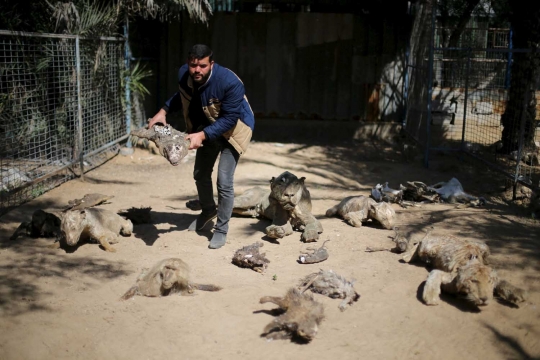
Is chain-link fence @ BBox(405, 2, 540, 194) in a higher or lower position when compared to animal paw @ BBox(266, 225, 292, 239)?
higher

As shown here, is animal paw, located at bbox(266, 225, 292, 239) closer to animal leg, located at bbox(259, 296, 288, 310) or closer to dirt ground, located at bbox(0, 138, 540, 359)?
dirt ground, located at bbox(0, 138, 540, 359)

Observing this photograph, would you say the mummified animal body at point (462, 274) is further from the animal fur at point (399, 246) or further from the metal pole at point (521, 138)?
the metal pole at point (521, 138)

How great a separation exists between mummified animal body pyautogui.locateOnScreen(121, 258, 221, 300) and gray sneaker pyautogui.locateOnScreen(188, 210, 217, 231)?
1.53 meters

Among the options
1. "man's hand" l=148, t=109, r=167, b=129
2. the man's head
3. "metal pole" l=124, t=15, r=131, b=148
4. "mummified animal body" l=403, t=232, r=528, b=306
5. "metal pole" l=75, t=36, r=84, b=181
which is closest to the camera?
"mummified animal body" l=403, t=232, r=528, b=306

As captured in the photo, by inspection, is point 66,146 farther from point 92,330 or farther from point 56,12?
point 92,330

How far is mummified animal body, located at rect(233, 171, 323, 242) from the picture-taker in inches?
242

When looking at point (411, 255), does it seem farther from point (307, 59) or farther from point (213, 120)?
point (307, 59)

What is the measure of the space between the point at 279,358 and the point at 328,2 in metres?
9.55

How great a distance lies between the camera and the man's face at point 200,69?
5.52 meters

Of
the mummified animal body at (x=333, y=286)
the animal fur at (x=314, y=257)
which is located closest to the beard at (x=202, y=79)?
the animal fur at (x=314, y=257)

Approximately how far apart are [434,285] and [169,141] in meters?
2.63

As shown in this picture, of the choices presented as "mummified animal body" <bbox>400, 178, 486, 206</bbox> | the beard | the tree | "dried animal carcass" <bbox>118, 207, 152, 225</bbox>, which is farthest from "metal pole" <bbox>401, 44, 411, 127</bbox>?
the beard

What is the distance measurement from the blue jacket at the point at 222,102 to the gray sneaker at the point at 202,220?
0.94m

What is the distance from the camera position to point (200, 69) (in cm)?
554
